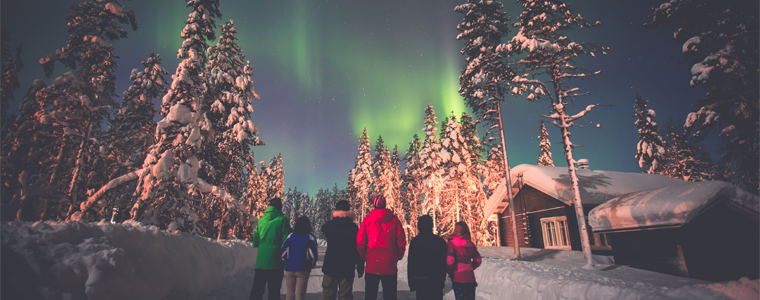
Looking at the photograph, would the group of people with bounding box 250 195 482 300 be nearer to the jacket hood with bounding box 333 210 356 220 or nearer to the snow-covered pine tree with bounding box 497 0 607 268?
the jacket hood with bounding box 333 210 356 220

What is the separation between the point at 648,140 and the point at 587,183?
21413 millimetres

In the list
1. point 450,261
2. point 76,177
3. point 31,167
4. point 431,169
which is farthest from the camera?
point 431,169

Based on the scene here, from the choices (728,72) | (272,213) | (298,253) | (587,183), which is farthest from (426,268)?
(587,183)

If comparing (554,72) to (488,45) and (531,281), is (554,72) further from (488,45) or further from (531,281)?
(531,281)

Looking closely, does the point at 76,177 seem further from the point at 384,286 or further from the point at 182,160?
the point at 384,286

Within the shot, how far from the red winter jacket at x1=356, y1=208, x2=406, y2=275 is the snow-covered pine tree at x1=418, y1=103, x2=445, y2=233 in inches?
852

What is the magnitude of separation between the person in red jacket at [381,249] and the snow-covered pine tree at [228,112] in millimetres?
12267

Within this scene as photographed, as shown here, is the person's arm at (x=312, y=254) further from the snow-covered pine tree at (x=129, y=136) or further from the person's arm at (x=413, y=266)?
the snow-covered pine tree at (x=129, y=136)

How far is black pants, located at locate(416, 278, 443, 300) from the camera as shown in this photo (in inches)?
184

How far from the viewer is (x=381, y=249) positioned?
468 centimetres

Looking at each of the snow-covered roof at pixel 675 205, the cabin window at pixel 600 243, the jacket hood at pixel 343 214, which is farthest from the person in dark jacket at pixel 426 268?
the cabin window at pixel 600 243

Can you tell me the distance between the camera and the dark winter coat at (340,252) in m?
4.93

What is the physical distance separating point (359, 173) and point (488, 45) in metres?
27.1

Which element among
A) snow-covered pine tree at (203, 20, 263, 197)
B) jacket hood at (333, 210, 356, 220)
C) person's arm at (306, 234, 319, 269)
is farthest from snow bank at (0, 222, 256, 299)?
snow-covered pine tree at (203, 20, 263, 197)
